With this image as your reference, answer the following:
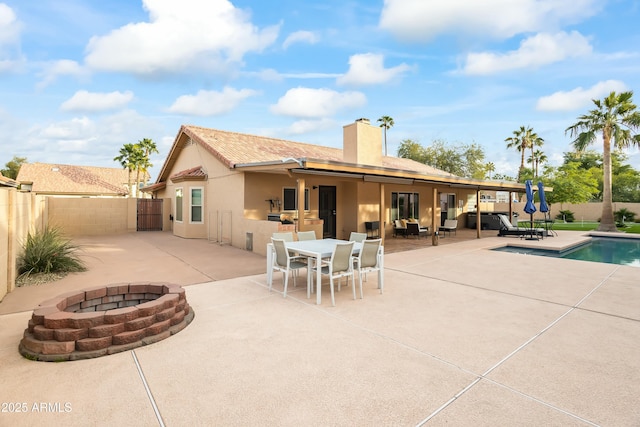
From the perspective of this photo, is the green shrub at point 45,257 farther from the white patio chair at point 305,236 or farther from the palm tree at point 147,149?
the palm tree at point 147,149

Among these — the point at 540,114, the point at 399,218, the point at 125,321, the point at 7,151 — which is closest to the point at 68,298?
the point at 125,321

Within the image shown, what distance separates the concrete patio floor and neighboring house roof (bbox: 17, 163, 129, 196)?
26722 millimetres

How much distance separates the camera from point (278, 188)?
1222cm

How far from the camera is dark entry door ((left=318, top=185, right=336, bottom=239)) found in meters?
13.7

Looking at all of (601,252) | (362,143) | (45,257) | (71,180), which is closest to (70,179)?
(71,180)

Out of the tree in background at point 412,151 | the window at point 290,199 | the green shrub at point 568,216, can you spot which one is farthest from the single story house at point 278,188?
the tree in background at point 412,151

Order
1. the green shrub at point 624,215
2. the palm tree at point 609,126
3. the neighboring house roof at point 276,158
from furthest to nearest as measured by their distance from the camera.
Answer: the green shrub at point 624,215, the palm tree at point 609,126, the neighboring house roof at point 276,158

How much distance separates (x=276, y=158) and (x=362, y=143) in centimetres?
364

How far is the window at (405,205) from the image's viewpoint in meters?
16.1

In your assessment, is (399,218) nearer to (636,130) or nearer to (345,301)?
(345,301)

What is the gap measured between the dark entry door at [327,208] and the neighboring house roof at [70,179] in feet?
80.0

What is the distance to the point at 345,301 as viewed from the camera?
5359 millimetres

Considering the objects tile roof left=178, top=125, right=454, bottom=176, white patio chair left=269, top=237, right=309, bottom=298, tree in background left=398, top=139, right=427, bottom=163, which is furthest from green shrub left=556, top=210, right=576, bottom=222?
white patio chair left=269, top=237, right=309, bottom=298

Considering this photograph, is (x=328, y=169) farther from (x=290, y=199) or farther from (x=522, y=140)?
(x=522, y=140)
